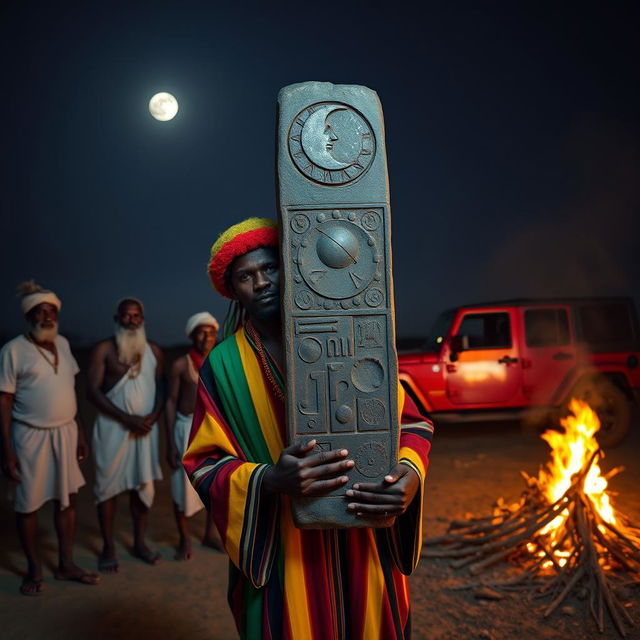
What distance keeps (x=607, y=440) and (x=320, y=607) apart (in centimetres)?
677

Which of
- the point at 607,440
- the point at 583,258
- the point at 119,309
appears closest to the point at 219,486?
the point at 119,309

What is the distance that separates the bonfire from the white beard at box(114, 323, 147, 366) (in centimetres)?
256

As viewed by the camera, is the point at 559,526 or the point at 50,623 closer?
the point at 50,623

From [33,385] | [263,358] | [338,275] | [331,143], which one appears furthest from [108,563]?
[331,143]

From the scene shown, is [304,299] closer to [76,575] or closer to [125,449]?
[125,449]

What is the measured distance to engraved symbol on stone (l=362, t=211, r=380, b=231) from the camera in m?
1.60

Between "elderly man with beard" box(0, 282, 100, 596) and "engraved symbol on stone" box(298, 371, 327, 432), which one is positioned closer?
"engraved symbol on stone" box(298, 371, 327, 432)

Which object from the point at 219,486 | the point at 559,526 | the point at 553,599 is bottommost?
the point at 553,599

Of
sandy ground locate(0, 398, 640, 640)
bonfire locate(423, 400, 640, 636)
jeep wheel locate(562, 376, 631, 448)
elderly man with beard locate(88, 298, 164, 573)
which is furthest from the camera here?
jeep wheel locate(562, 376, 631, 448)

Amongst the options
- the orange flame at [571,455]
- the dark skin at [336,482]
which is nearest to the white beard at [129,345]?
the dark skin at [336,482]

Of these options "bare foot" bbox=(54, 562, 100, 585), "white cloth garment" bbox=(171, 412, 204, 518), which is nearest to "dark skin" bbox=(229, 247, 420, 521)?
"white cloth garment" bbox=(171, 412, 204, 518)

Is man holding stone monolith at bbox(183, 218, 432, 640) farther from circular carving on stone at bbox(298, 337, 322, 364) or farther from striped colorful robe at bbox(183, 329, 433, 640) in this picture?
circular carving on stone at bbox(298, 337, 322, 364)

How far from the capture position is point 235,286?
178 centimetres

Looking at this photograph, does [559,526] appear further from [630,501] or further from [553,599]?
[630,501]
